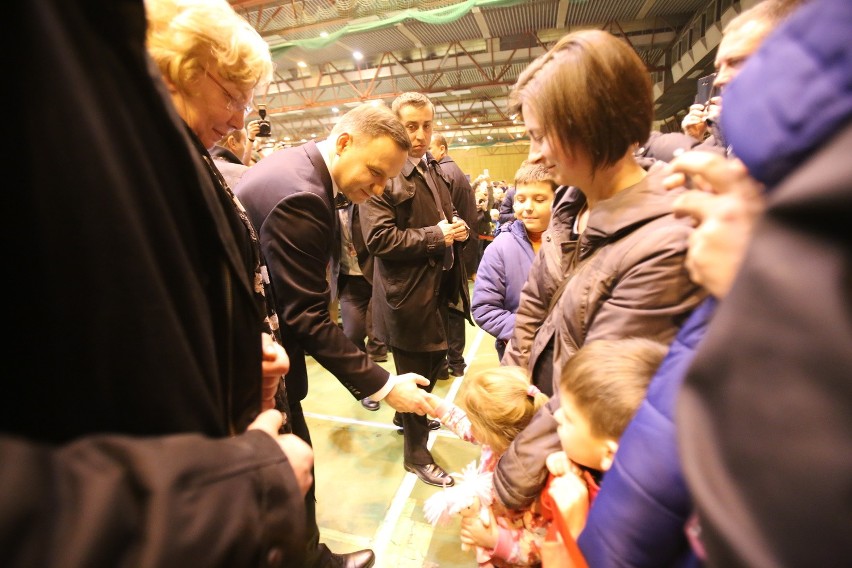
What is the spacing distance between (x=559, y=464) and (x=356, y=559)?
1.45m

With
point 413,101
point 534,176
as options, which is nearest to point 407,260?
point 534,176

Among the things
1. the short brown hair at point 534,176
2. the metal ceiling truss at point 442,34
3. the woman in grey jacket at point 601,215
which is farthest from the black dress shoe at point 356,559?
the metal ceiling truss at point 442,34

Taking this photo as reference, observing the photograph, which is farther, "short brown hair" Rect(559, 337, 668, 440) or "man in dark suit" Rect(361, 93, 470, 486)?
"man in dark suit" Rect(361, 93, 470, 486)

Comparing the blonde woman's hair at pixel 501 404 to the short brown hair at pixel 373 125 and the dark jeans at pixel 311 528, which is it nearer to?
the dark jeans at pixel 311 528

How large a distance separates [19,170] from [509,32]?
9997mm

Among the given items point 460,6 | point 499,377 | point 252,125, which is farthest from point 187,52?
point 460,6

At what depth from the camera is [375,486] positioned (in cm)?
255

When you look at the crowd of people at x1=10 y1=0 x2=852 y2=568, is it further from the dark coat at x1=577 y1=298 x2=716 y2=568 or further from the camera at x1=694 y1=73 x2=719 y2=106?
the camera at x1=694 y1=73 x2=719 y2=106

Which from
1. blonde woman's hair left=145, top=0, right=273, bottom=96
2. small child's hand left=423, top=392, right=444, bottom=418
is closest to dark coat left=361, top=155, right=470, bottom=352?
small child's hand left=423, top=392, right=444, bottom=418

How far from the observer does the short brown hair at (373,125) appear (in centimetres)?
172

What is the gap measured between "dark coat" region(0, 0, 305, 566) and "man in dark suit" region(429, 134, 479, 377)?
8.23 ft

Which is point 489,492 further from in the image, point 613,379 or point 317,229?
point 317,229

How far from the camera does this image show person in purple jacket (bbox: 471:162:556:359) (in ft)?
7.90

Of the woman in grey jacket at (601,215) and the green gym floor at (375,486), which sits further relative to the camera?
the green gym floor at (375,486)
